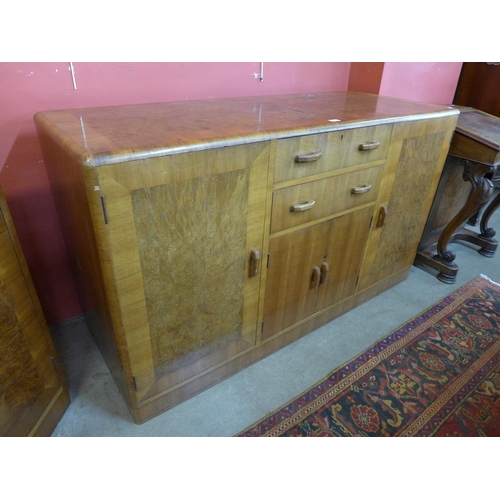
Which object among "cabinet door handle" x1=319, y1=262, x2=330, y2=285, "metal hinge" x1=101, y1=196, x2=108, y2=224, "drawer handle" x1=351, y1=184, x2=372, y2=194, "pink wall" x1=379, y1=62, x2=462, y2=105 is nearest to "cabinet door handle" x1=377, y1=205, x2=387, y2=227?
"drawer handle" x1=351, y1=184, x2=372, y2=194

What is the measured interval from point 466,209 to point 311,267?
110cm

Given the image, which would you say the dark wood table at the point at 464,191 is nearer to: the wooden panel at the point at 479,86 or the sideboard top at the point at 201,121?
the sideboard top at the point at 201,121

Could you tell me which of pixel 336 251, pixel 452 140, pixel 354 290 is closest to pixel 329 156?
pixel 336 251

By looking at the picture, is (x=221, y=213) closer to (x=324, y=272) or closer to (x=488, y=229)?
(x=324, y=272)

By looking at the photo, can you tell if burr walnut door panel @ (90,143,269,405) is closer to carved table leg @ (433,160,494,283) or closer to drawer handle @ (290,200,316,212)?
drawer handle @ (290,200,316,212)

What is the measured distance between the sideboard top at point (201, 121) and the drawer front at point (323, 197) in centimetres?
19

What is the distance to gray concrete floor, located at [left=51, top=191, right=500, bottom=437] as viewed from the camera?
4.43ft

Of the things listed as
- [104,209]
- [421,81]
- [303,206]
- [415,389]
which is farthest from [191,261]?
[421,81]

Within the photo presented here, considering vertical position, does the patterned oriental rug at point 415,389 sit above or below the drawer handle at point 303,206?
below

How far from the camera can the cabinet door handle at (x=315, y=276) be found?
1576 millimetres

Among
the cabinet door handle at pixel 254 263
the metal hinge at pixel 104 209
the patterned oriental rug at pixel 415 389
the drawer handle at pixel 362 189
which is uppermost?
the metal hinge at pixel 104 209

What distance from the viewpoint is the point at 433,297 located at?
2.09m

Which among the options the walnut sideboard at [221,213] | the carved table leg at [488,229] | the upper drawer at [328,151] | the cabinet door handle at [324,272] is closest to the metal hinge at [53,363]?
the walnut sideboard at [221,213]
